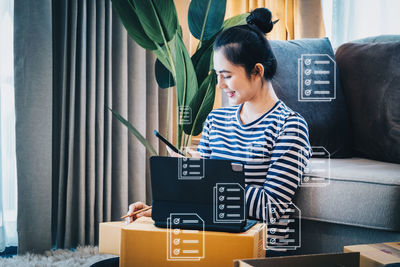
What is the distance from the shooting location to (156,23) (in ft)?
4.89

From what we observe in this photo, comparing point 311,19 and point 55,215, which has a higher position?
point 311,19

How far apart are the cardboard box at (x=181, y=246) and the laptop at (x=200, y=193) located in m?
0.02

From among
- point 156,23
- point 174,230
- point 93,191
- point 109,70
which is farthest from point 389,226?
point 109,70

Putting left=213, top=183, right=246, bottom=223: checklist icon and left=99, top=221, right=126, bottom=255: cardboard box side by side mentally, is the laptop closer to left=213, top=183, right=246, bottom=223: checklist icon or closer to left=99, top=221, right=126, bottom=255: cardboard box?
left=213, top=183, right=246, bottom=223: checklist icon

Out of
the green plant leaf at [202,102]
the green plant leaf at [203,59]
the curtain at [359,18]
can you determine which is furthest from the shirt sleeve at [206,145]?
the curtain at [359,18]

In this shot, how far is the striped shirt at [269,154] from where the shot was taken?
39.4 inches

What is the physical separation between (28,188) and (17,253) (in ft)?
0.94

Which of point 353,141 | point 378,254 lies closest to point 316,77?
point 353,141

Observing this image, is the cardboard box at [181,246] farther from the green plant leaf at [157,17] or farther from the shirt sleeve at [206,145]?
the green plant leaf at [157,17]

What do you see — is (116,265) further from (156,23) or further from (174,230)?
(156,23)

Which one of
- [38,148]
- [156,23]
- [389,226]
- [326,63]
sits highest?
[156,23]

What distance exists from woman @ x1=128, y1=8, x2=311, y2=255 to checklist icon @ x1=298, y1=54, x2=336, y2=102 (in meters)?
0.42

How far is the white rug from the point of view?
4.70 ft

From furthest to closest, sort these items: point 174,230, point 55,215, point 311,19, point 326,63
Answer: point 311,19 → point 55,215 → point 326,63 → point 174,230
